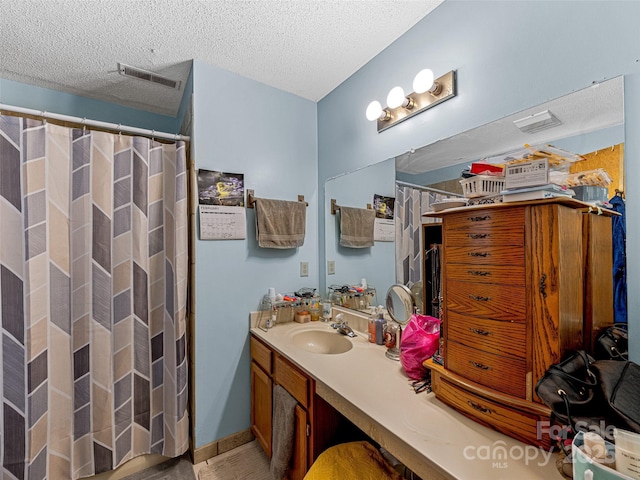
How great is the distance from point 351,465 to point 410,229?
1.08 meters

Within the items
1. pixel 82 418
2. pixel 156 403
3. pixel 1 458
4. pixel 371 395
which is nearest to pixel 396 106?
pixel 371 395

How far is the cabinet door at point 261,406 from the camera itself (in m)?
1.62

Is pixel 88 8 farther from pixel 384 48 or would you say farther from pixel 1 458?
pixel 1 458

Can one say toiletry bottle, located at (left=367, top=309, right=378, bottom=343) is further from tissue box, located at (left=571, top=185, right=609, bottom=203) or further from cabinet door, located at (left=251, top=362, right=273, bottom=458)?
tissue box, located at (left=571, top=185, right=609, bottom=203)

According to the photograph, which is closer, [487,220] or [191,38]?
[487,220]

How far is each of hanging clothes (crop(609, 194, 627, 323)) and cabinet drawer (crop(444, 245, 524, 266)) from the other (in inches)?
13.7

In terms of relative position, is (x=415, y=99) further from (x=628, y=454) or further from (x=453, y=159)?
(x=628, y=454)

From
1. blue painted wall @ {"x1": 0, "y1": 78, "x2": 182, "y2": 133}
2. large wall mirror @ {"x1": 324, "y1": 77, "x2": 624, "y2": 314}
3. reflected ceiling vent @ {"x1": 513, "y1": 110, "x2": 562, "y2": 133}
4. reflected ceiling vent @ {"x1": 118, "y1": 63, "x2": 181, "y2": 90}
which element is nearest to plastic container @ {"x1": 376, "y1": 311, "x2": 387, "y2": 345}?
large wall mirror @ {"x1": 324, "y1": 77, "x2": 624, "y2": 314}

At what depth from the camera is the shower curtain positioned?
1.38 m

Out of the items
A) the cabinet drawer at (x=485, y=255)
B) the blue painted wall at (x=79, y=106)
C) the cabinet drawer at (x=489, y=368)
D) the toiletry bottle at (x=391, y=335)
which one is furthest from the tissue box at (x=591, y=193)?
the blue painted wall at (x=79, y=106)

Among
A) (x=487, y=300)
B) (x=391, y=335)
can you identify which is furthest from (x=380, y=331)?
(x=487, y=300)

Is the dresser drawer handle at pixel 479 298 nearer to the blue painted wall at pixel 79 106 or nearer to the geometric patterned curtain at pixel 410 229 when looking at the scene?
the geometric patterned curtain at pixel 410 229

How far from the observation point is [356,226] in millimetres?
1856

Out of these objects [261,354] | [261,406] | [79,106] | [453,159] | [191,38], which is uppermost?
[191,38]
